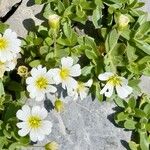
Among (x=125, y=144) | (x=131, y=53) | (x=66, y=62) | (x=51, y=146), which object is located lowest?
(x=125, y=144)

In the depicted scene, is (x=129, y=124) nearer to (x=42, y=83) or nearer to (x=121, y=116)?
(x=121, y=116)

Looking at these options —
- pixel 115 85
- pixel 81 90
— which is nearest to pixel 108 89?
pixel 115 85

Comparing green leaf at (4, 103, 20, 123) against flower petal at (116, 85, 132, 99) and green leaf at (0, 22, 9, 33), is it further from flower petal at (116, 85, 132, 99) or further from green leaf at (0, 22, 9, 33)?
flower petal at (116, 85, 132, 99)

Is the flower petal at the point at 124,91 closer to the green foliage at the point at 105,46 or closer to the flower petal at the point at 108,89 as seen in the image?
the flower petal at the point at 108,89

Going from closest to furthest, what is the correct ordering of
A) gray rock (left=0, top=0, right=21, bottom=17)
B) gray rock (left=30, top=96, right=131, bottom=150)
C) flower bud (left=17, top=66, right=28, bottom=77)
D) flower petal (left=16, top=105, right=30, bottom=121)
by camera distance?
flower petal (left=16, top=105, right=30, bottom=121), flower bud (left=17, top=66, right=28, bottom=77), gray rock (left=30, top=96, right=131, bottom=150), gray rock (left=0, top=0, right=21, bottom=17)

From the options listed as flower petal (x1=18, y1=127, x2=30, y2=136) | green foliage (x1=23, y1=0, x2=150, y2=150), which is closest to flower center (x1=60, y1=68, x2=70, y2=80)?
green foliage (x1=23, y1=0, x2=150, y2=150)

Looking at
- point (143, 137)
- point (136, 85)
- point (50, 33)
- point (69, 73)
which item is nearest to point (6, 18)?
point (50, 33)

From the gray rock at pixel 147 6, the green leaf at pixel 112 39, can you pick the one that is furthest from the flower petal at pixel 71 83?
the gray rock at pixel 147 6
